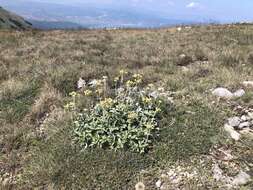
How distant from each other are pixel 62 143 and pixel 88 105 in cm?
156

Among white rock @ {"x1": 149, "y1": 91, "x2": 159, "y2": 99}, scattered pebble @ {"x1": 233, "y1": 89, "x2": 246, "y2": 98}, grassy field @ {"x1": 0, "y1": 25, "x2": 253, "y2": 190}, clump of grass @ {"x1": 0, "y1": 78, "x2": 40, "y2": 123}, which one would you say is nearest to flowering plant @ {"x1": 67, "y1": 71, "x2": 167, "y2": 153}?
grassy field @ {"x1": 0, "y1": 25, "x2": 253, "y2": 190}

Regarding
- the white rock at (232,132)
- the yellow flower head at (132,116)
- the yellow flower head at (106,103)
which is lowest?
the white rock at (232,132)

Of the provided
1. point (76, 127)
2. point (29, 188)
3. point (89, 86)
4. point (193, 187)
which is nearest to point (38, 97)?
point (89, 86)

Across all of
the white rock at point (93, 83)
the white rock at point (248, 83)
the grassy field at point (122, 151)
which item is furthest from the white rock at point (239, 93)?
the white rock at point (93, 83)

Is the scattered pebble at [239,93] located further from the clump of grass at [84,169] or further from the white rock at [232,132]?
the clump of grass at [84,169]

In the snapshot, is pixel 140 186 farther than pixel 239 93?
No

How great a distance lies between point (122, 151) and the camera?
734 centimetres

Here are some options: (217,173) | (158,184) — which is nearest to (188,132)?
(217,173)

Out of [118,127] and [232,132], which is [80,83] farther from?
[232,132]

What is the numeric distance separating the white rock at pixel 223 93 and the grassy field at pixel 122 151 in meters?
0.17

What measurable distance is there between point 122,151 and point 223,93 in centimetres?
337

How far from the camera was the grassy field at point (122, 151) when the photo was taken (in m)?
7.09

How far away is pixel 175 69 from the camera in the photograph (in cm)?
1248

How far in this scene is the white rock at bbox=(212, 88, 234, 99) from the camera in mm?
9539
